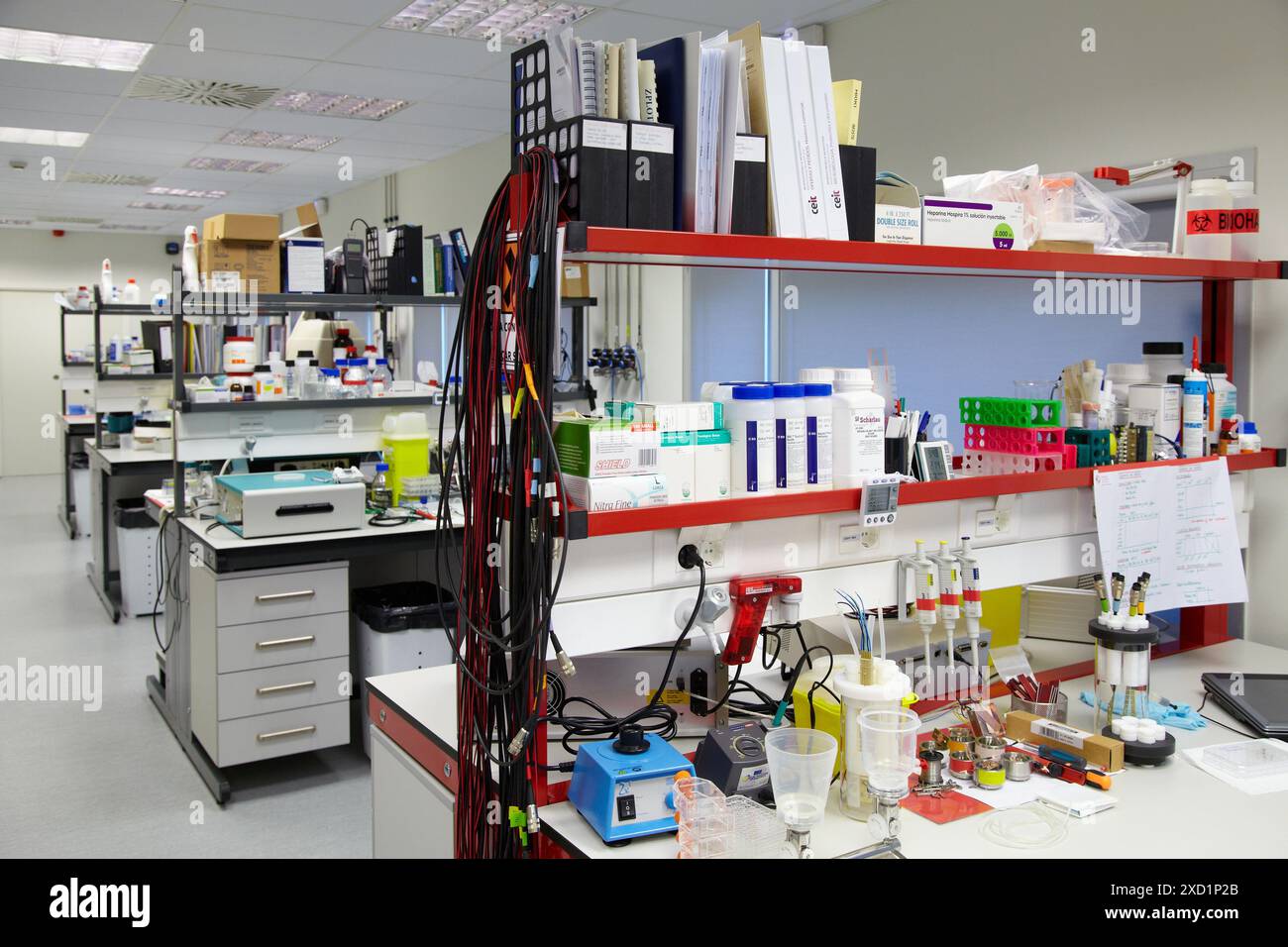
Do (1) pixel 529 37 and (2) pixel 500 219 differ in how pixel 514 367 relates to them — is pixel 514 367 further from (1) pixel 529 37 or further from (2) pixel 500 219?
(1) pixel 529 37

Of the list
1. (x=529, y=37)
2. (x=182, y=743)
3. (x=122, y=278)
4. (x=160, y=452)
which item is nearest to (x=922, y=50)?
(x=529, y=37)

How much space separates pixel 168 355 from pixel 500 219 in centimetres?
544

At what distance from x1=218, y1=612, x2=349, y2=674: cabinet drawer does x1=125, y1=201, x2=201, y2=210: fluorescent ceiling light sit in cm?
844

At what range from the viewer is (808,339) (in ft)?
14.5

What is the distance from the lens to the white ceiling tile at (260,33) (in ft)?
14.4

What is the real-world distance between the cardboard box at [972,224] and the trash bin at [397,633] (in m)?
2.07

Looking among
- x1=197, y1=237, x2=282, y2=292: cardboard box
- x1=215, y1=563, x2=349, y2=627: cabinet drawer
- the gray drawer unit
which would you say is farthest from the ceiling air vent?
x1=215, y1=563, x2=349, y2=627: cabinet drawer

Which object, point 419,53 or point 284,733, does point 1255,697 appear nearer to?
point 284,733

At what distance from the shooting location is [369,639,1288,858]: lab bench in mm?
1438

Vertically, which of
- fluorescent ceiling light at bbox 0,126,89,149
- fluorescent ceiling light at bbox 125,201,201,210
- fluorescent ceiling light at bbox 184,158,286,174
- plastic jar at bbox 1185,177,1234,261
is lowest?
plastic jar at bbox 1185,177,1234,261

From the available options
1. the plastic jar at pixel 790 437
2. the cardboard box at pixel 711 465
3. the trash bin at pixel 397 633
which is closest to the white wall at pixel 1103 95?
the plastic jar at pixel 790 437

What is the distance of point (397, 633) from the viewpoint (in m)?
3.40

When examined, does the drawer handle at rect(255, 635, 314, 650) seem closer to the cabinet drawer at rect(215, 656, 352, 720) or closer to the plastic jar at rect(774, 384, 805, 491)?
the cabinet drawer at rect(215, 656, 352, 720)
